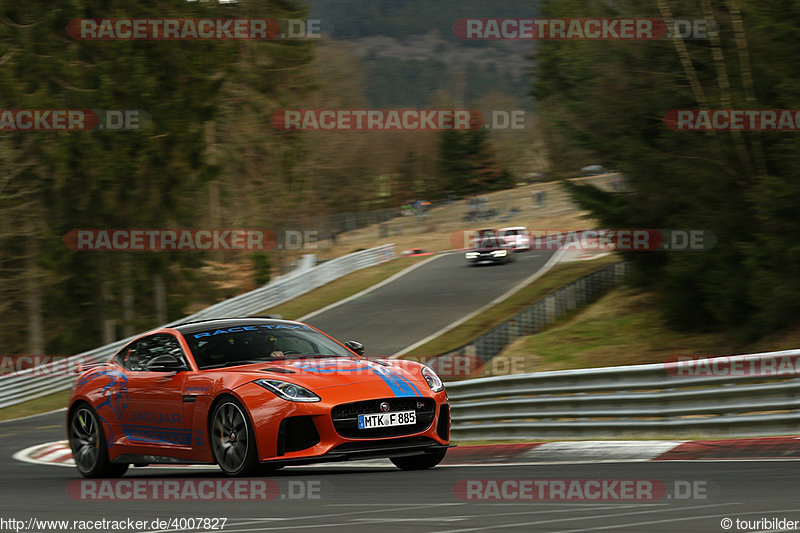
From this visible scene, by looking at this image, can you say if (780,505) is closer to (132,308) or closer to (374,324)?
(374,324)

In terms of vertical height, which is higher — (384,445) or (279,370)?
(279,370)

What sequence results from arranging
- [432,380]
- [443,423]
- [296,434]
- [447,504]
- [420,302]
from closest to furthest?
[447,504] → [296,434] → [443,423] → [432,380] → [420,302]

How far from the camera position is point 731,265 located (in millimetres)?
20891

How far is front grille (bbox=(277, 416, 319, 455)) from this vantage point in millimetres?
8336

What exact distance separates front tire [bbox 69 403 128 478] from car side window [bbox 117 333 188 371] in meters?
0.58

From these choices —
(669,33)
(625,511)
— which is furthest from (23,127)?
(625,511)

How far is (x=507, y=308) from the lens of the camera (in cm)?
3244

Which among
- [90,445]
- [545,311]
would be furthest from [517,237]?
[90,445]

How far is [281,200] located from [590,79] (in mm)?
30145

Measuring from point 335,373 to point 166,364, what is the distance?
1449 mm

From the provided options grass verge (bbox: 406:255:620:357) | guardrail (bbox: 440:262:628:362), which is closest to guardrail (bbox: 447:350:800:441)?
guardrail (bbox: 440:262:628:362)

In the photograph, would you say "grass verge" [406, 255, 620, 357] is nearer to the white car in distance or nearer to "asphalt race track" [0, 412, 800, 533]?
the white car in distance

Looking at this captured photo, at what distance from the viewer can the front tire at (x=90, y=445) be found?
10141 millimetres

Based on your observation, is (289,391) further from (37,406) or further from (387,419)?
(37,406)
